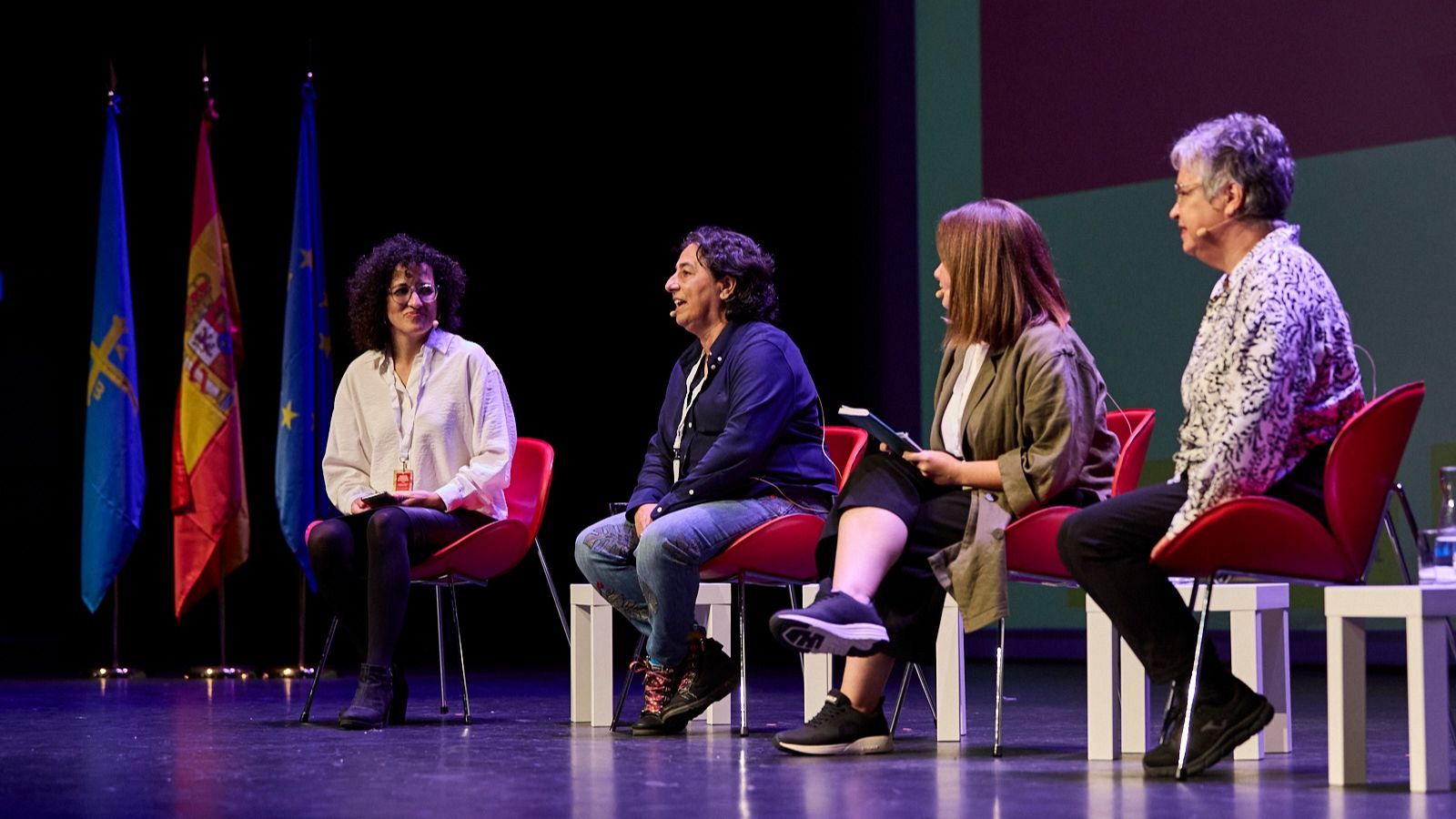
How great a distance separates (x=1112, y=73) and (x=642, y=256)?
1942mm

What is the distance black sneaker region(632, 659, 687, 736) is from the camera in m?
3.48

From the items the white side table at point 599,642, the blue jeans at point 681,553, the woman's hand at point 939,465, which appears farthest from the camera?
the white side table at point 599,642

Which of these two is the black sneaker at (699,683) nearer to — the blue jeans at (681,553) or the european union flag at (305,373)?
the blue jeans at (681,553)

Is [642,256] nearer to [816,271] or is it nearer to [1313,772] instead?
[816,271]

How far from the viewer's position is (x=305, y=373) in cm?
574

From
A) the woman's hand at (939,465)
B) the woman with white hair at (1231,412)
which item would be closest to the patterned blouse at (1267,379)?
the woman with white hair at (1231,412)

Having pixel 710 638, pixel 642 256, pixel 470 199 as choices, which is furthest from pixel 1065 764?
pixel 470 199

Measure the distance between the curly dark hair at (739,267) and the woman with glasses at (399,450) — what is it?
627mm

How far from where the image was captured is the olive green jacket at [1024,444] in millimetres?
2957

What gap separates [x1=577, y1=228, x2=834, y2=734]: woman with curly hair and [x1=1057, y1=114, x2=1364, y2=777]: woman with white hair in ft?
3.03

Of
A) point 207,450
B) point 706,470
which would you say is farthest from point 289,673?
point 706,470

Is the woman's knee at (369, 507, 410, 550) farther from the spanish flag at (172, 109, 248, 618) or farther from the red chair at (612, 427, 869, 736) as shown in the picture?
the spanish flag at (172, 109, 248, 618)

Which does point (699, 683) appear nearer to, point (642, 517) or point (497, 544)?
point (642, 517)

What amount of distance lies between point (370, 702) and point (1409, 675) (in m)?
2.14
